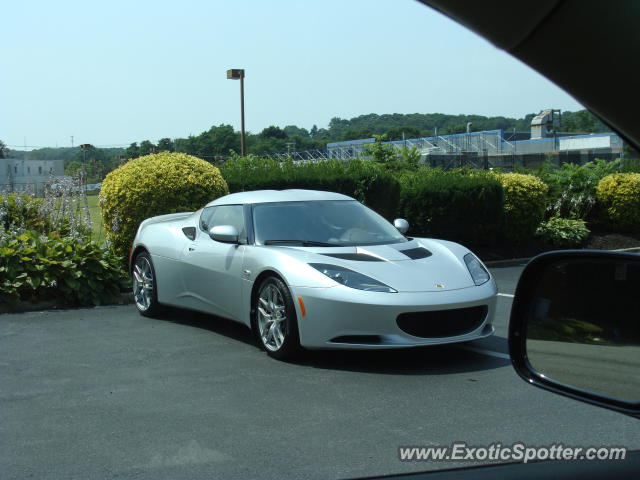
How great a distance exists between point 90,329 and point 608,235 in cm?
1290

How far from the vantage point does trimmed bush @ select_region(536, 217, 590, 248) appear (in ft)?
53.2

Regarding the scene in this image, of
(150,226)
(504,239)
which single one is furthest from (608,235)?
(150,226)

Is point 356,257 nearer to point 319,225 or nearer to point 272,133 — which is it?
point 319,225

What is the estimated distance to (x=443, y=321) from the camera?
6355 millimetres

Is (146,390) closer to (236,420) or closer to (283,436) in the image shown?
(236,420)

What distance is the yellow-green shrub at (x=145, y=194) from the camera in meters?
11.0

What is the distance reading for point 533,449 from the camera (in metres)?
4.36

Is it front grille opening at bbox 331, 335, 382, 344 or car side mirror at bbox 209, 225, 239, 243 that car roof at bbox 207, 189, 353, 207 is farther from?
front grille opening at bbox 331, 335, 382, 344

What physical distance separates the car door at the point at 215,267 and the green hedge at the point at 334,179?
4.74 metres

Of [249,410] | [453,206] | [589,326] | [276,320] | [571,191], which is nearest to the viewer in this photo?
[589,326]

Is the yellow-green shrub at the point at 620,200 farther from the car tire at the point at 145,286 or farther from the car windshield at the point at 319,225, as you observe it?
the car tire at the point at 145,286

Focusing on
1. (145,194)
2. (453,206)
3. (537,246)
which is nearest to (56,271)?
(145,194)

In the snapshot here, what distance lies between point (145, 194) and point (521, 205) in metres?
7.75

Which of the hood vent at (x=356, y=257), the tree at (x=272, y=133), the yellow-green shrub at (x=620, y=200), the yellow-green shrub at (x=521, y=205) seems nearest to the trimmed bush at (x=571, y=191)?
the yellow-green shrub at (x=620, y=200)
